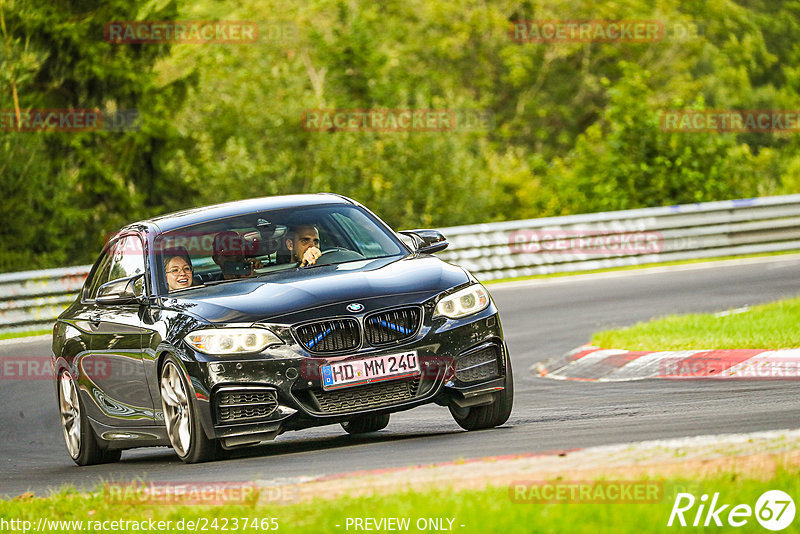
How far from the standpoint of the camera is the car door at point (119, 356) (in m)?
8.71

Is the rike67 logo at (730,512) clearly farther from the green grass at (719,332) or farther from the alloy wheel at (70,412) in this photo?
the green grass at (719,332)

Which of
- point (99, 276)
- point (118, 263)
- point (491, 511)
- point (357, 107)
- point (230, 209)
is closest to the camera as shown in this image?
point (491, 511)

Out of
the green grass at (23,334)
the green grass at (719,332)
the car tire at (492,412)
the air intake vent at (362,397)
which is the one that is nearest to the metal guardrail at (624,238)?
the green grass at (23,334)

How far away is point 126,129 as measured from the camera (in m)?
32.1

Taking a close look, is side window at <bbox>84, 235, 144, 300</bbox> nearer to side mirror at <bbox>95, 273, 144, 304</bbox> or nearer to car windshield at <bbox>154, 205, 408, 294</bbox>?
side mirror at <bbox>95, 273, 144, 304</bbox>

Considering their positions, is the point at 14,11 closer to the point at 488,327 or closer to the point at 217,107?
the point at 217,107

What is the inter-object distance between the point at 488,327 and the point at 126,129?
25151 millimetres

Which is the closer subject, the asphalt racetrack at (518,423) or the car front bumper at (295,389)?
the asphalt racetrack at (518,423)

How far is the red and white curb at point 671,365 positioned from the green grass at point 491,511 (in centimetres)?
506

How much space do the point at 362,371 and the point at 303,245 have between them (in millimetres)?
1531

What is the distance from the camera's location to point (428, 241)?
9383 mm

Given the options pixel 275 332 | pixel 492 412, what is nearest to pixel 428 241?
pixel 492 412

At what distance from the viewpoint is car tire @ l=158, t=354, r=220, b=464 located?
7855mm

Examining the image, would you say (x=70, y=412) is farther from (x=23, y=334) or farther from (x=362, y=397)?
(x=23, y=334)
